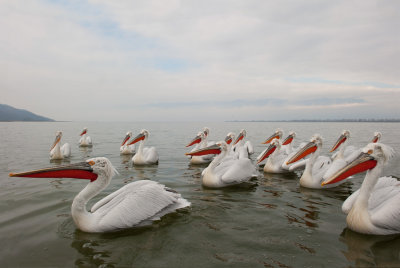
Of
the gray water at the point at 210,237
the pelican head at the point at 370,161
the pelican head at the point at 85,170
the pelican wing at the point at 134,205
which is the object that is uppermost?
the pelican head at the point at 370,161

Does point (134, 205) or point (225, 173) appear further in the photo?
point (225, 173)

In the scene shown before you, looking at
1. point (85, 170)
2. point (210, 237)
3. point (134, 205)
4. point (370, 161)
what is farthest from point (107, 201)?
point (370, 161)

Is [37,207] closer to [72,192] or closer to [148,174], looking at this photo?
[72,192]

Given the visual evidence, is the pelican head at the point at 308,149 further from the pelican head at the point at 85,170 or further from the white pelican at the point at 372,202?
the pelican head at the point at 85,170

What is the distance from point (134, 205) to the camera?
3533 millimetres

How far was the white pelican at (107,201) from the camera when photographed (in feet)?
11.0

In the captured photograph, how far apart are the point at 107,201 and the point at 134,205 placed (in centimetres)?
53

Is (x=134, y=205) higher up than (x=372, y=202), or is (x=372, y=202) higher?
(x=372, y=202)

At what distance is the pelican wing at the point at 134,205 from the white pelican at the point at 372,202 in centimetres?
241

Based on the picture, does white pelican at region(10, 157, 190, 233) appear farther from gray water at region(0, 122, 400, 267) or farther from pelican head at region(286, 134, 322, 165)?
pelican head at region(286, 134, 322, 165)

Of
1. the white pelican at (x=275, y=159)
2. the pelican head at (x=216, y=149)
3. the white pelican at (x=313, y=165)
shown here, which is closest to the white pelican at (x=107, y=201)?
the pelican head at (x=216, y=149)

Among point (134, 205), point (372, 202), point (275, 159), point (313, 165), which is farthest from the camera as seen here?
point (275, 159)

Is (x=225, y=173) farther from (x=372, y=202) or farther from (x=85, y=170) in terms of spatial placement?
(x=85, y=170)

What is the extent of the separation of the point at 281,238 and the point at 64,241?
2.92 metres
